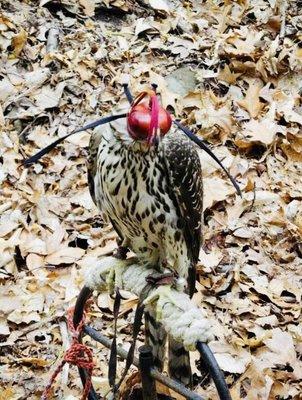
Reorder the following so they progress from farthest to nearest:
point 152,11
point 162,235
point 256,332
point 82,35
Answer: point 152,11
point 82,35
point 256,332
point 162,235

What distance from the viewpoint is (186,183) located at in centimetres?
255

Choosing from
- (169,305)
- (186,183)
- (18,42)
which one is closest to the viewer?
(169,305)

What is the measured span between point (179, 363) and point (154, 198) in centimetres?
65

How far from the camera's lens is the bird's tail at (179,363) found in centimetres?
262

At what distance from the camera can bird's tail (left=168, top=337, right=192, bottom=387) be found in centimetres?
262

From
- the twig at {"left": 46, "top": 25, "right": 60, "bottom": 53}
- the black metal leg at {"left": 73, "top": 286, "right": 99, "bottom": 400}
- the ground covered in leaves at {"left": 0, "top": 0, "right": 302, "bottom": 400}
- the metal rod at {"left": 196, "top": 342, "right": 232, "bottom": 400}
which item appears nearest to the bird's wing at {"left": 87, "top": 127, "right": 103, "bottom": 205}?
the black metal leg at {"left": 73, "top": 286, "right": 99, "bottom": 400}

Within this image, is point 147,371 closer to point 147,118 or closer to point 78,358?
point 78,358

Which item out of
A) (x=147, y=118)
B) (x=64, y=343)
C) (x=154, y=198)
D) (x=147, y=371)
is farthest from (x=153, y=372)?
(x=64, y=343)

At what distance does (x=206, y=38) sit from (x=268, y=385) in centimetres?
317

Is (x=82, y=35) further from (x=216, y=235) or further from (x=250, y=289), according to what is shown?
(x=250, y=289)

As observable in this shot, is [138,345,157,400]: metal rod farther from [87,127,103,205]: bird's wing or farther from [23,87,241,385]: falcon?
[87,127,103,205]: bird's wing

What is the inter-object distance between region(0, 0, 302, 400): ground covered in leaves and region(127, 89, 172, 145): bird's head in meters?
1.71

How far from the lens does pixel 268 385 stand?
3346 mm

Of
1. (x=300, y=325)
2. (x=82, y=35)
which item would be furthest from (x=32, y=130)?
(x=300, y=325)
